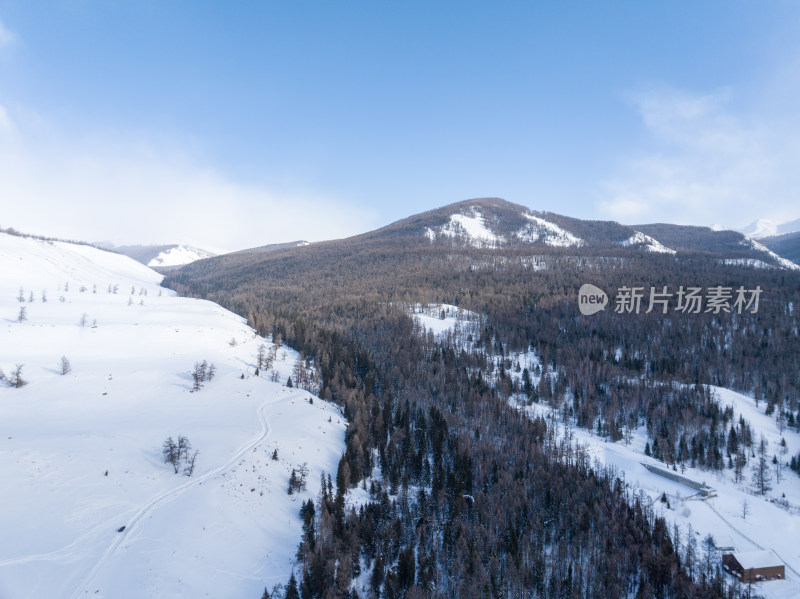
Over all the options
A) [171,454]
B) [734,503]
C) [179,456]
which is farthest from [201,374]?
[734,503]

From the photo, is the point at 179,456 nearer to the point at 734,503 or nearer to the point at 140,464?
the point at 140,464

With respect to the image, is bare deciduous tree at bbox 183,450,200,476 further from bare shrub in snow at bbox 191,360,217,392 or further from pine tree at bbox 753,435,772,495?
pine tree at bbox 753,435,772,495

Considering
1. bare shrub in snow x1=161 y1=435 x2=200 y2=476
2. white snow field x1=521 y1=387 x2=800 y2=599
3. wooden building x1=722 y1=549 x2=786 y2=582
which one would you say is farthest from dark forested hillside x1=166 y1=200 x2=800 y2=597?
bare shrub in snow x1=161 y1=435 x2=200 y2=476

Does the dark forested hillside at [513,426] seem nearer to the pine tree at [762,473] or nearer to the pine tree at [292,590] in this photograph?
the pine tree at [292,590]

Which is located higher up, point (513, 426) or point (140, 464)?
point (140, 464)

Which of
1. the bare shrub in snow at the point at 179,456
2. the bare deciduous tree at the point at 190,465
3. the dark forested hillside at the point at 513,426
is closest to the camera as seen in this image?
the dark forested hillside at the point at 513,426

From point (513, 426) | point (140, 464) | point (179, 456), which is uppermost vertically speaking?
point (179, 456)

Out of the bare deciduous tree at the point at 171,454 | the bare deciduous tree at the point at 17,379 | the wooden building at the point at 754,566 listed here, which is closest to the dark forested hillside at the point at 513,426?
the wooden building at the point at 754,566
